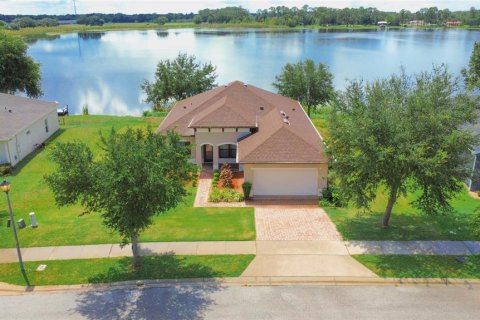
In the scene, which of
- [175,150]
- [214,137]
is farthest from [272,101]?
[175,150]

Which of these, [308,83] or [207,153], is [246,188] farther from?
[308,83]

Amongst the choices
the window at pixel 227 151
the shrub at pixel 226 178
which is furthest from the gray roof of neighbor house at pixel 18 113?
the shrub at pixel 226 178

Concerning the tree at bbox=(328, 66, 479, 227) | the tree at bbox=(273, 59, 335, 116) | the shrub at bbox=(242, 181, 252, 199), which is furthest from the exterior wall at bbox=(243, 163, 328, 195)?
the tree at bbox=(273, 59, 335, 116)

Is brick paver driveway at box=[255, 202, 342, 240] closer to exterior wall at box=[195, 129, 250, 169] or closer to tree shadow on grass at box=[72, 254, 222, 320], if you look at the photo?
tree shadow on grass at box=[72, 254, 222, 320]

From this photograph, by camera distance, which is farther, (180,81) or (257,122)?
(180,81)

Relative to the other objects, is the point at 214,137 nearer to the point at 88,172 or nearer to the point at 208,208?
the point at 208,208

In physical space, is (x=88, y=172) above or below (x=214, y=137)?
above

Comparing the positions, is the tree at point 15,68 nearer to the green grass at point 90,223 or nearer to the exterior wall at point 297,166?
the green grass at point 90,223

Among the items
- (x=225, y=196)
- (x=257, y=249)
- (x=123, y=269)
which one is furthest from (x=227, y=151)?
(x=123, y=269)
